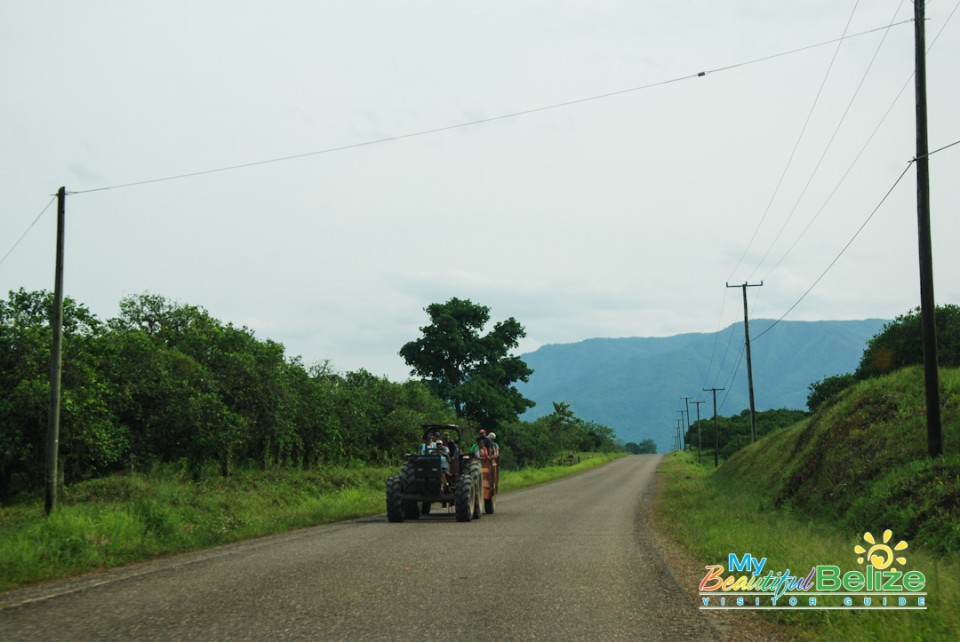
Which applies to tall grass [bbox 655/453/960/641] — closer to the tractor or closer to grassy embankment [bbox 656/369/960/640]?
grassy embankment [bbox 656/369/960/640]

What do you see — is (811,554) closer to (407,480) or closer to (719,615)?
(719,615)

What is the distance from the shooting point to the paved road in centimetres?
755

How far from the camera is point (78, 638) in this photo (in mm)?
7129

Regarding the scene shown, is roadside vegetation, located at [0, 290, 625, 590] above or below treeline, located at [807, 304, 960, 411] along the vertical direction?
below

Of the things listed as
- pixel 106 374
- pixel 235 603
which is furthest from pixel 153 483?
pixel 235 603

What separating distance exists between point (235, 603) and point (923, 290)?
15838 millimetres

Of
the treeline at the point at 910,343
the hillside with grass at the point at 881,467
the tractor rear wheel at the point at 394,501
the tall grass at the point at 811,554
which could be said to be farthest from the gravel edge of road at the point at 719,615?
the treeline at the point at 910,343

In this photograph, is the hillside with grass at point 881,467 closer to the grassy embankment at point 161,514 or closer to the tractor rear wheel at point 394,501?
the tractor rear wheel at point 394,501

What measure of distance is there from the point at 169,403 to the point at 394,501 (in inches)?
528

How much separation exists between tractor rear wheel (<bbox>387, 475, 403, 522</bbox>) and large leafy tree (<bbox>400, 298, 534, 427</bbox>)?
152 ft

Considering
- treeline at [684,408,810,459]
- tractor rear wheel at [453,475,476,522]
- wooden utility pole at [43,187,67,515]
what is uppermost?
wooden utility pole at [43,187,67,515]

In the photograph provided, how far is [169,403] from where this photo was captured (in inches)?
1148

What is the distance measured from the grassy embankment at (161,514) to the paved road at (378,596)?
55.3 inches

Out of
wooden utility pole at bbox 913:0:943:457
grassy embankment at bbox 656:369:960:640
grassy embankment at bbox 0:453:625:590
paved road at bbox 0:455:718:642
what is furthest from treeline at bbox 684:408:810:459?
paved road at bbox 0:455:718:642
